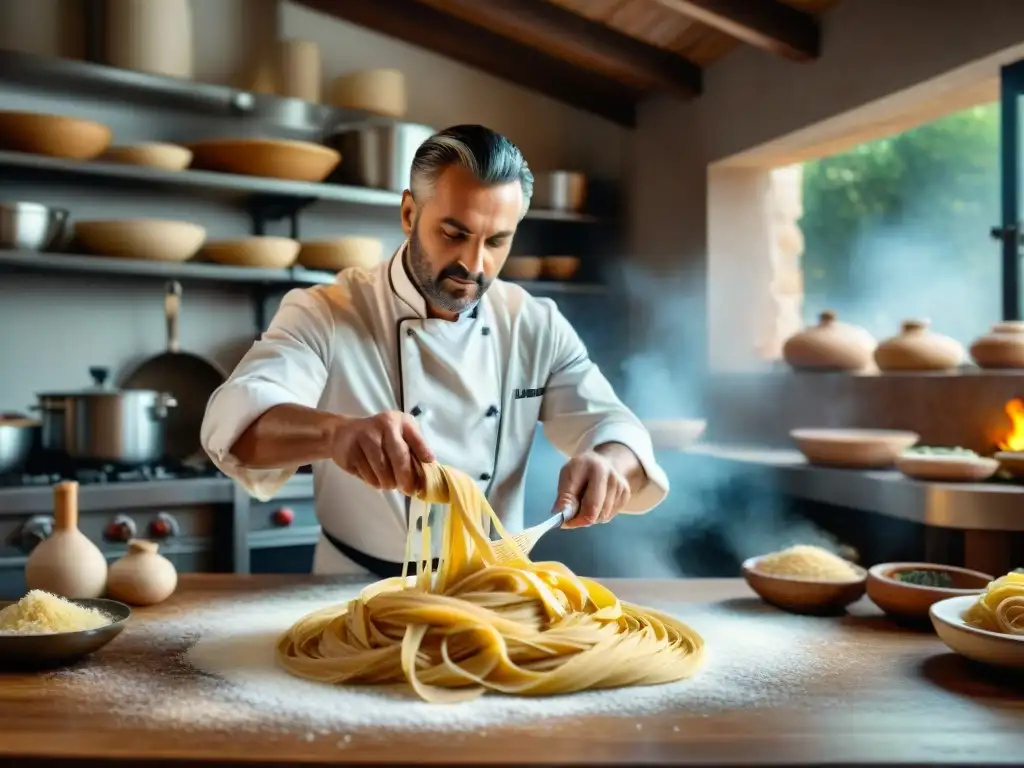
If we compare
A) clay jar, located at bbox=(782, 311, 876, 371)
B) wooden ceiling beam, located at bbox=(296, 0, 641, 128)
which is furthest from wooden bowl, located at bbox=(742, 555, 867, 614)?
wooden ceiling beam, located at bbox=(296, 0, 641, 128)

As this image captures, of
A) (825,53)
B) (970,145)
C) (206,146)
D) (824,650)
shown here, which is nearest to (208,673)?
(824,650)

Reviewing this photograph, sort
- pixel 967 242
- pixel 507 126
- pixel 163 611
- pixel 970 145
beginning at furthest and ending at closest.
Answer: pixel 507 126
pixel 970 145
pixel 967 242
pixel 163 611

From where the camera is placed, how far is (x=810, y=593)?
Result: 1.98m

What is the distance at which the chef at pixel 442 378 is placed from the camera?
2.00 meters

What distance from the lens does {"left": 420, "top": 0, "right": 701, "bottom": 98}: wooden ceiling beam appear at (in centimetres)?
452

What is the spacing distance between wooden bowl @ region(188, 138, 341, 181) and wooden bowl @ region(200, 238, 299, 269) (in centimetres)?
30

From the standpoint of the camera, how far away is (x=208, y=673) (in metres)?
1.59

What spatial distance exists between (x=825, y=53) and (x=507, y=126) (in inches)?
75.7

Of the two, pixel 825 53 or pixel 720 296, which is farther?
pixel 720 296

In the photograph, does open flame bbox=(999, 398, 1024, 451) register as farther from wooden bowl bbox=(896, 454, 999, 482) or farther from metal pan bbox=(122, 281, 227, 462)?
metal pan bbox=(122, 281, 227, 462)

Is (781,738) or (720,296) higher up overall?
(720,296)

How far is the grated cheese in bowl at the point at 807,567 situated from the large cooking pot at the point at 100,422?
8.00ft

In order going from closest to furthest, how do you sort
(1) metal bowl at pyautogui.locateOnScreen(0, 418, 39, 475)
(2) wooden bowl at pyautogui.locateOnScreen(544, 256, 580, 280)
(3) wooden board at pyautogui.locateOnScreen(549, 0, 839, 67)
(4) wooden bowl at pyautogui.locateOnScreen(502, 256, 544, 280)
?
(1) metal bowl at pyautogui.locateOnScreen(0, 418, 39, 475) < (3) wooden board at pyautogui.locateOnScreen(549, 0, 839, 67) < (4) wooden bowl at pyautogui.locateOnScreen(502, 256, 544, 280) < (2) wooden bowl at pyautogui.locateOnScreen(544, 256, 580, 280)

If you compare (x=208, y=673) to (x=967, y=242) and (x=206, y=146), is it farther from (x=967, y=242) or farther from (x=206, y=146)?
(x=967, y=242)
